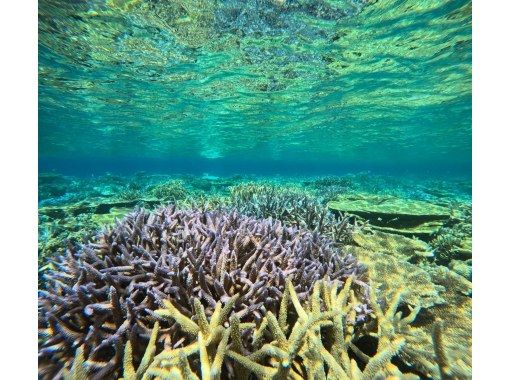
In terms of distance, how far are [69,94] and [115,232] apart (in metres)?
23.2

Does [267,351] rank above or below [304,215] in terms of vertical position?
below

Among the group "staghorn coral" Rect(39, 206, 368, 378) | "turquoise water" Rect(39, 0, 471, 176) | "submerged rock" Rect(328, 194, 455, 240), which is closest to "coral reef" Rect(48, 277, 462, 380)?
"staghorn coral" Rect(39, 206, 368, 378)

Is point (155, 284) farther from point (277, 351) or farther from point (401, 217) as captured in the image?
point (401, 217)

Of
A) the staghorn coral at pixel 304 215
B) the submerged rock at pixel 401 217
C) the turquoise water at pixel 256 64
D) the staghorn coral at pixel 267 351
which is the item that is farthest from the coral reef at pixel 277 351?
the turquoise water at pixel 256 64

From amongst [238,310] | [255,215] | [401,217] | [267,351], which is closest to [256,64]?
[401,217]

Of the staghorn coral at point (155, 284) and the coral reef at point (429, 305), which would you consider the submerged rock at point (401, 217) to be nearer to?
the coral reef at point (429, 305)

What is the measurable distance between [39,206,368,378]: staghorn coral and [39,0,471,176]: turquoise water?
9.04 m

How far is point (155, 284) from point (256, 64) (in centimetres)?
1522

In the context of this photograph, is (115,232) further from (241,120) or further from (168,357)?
(241,120)

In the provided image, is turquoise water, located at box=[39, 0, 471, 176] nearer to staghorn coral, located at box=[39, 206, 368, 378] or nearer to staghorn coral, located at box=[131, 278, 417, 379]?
staghorn coral, located at box=[39, 206, 368, 378]

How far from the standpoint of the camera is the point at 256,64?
617 inches

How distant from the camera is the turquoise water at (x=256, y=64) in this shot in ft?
34.1

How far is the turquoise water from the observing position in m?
10.4

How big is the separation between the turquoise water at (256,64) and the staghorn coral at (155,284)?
904 centimetres
